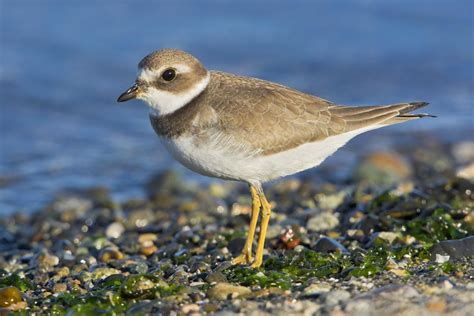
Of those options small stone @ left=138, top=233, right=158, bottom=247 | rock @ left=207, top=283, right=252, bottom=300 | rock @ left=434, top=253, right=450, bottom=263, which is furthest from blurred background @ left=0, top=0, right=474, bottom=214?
rock @ left=207, top=283, right=252, bottom=300

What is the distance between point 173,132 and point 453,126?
325 inches

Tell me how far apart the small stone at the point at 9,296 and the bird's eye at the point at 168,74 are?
2084 mm

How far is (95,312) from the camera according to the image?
5387 mm

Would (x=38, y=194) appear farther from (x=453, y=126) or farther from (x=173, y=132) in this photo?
(x=453, y=126)

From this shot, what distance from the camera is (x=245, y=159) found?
6465 mm

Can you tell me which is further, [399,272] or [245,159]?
[245,159]

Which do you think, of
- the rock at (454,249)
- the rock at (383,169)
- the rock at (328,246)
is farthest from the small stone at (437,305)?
the rock at (383,169)

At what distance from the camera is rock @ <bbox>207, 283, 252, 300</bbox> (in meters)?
5.44

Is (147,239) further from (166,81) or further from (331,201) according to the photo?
(166,81)

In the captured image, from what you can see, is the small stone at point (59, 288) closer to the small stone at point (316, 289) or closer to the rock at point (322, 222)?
the small stone at point (316, 289)

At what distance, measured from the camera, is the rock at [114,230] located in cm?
932

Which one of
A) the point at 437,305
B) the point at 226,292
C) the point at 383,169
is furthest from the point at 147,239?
the point at 383,169

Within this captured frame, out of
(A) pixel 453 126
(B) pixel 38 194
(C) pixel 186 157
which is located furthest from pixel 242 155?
(A) pixel 453 126

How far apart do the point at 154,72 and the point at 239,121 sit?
86cm
